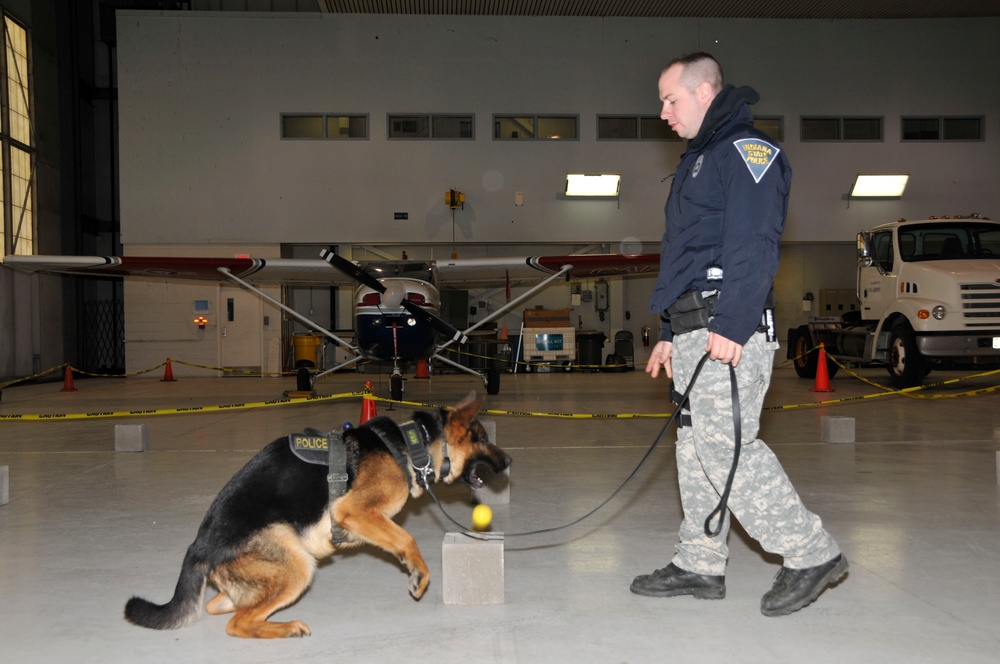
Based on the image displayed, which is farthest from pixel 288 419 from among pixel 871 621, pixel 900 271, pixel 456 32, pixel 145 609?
pixel 456 32

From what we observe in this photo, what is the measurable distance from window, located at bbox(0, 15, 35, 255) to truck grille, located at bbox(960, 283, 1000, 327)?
18.5 meters

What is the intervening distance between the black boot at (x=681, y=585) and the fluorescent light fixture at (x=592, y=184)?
17.1m

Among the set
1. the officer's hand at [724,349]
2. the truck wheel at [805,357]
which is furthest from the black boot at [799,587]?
the truck wheel at [805,357]

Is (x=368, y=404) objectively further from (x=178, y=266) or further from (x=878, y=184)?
(x=878, y=184)

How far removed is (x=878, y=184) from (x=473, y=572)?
792 inches

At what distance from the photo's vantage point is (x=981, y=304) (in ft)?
37.0

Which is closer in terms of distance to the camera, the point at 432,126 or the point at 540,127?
the point at 432,126

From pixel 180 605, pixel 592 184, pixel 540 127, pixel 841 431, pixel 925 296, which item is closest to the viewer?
pixel 180 605

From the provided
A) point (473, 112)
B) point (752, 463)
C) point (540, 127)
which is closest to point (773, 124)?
point (540, 127)

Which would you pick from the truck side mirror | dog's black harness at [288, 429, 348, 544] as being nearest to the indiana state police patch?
dog's black harness at [288, 429, 348, 544]

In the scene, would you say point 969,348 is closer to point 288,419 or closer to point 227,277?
point 288,419

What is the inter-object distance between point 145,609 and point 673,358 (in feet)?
7.29

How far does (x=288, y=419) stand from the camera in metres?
9.66

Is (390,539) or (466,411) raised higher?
(466,411)
